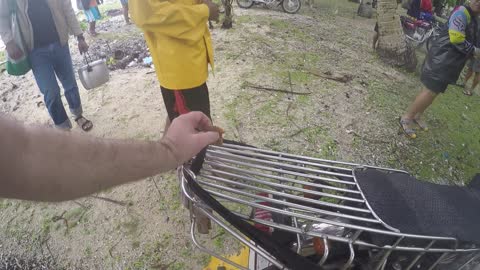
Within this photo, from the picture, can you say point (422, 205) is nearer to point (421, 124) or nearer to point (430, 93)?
point (430, 93)

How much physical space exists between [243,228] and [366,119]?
328cm

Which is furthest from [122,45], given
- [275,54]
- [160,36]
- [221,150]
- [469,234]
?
[469,234]

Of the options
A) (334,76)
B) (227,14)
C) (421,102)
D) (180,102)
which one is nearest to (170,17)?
(180,102)

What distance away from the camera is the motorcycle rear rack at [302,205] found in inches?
47.8

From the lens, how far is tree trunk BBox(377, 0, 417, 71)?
18.1 ft

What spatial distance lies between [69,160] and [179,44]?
5.20 ft

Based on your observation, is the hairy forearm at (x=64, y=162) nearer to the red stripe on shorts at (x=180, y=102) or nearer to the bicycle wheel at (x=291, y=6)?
the red stripe on shorts at (x=180, y=102)

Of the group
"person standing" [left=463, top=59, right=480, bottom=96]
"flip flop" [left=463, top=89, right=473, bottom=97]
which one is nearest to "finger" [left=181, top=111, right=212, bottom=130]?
"person standing" [left=463, top=59, right=480, bottom=96]

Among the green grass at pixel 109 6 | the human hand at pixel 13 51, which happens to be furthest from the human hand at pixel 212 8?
the green grass at pixel 109 6

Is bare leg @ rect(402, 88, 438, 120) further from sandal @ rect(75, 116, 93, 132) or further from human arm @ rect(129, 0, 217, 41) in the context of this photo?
sandal @ rect(75, 116, 93, 132)

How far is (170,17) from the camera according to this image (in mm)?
2166

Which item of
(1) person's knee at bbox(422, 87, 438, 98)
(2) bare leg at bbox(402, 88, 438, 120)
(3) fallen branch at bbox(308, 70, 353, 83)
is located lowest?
(3) fallen branch at bbox(308, 70, 353, 83)

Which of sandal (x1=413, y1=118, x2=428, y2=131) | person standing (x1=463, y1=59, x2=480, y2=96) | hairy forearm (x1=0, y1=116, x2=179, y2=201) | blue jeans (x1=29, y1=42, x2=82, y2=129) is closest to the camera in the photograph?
hairy forearm (x1=0, y1=116, x2=179, y2=201)

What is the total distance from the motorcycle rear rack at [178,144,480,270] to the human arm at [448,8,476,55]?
2.75 m
